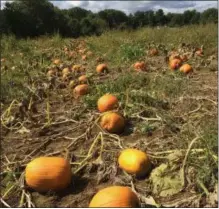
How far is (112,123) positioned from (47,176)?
97 centimetres

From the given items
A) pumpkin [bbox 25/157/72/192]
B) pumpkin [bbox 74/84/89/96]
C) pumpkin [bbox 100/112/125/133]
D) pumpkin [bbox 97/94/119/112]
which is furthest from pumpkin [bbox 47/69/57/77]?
pumpkin [bbox 25/157/72/192]

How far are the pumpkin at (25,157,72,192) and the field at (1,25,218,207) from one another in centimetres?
5

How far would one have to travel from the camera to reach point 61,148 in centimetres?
343

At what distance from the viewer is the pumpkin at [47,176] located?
8.96 feet

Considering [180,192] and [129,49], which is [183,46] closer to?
[129,49]

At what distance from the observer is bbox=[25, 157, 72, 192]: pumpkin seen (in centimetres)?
273

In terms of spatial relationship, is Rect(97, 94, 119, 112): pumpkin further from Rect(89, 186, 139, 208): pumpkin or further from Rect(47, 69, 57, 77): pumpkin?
Rect(47, 69, 57, 77): pumpkin

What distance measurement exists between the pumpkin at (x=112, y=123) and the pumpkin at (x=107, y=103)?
33cm

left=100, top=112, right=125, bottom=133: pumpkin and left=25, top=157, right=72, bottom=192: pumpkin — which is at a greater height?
left=100, top=112, right=125, bottom=133: pumpkin

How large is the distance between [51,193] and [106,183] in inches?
14.2

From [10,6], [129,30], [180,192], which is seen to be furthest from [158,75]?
[10,6]

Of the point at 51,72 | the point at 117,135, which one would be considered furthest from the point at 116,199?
the point at 51,72

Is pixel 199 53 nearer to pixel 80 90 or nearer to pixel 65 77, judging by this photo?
pixel 65 77

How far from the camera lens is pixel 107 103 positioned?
397 cm
